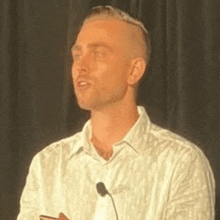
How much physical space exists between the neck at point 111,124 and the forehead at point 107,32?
0.18 m

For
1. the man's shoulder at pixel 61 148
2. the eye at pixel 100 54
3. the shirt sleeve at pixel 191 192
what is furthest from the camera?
the man's shoulder at pixel 61 148

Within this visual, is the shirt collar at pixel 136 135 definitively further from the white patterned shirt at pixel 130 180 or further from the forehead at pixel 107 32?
→ the forehead at pixel 107 32

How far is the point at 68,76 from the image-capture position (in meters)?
1.93

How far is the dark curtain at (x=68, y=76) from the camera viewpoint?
1.78m

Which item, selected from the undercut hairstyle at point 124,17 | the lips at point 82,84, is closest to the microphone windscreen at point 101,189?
the lips at point 82,84

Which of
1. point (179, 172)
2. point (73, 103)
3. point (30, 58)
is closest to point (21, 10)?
point (30, 58)

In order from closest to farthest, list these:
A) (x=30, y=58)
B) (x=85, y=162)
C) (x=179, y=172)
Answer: (x=179, y=172), (x=85, y=162), (x=30, y=58)

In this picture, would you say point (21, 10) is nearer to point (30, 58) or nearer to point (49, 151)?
point (30, 58)

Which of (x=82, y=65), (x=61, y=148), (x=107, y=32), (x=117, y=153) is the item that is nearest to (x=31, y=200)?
(x=61, y=148)

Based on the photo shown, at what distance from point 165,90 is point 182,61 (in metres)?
0.11

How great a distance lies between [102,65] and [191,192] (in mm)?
398

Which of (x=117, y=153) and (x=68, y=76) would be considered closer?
(x=117, y=153)

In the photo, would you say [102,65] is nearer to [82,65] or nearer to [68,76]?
[82,65]

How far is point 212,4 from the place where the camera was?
1.76 meters
